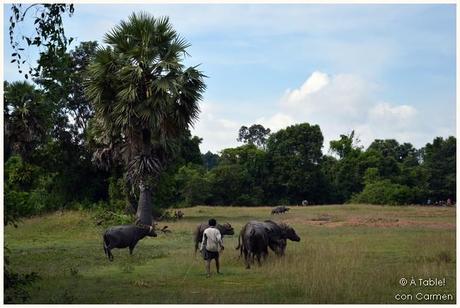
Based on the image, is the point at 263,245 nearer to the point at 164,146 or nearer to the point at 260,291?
the point at 260,291

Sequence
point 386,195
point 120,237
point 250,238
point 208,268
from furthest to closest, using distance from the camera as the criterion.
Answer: point 386,195, point 120,237, point 250,238, point 208,268

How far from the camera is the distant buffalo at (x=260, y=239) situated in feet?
47.3

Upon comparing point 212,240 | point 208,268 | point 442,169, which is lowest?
point 208,268

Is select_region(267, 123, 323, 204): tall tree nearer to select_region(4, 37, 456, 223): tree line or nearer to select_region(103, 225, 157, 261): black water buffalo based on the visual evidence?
select_region(4, 37, 456, 223): tree line

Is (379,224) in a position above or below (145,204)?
below

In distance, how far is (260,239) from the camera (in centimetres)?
1445

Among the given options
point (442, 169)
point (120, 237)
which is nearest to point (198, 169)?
point (442, 169)

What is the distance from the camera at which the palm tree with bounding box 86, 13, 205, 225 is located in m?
24.8

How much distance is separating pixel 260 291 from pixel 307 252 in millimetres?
5638

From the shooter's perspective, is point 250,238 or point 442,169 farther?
point 442,169

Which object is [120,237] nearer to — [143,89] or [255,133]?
[143,89]

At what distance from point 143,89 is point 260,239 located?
12.6 metres

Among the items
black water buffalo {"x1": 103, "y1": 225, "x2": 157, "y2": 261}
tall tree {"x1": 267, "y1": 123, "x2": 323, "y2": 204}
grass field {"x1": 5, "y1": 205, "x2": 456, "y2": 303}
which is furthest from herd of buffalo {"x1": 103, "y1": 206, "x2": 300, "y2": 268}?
tall tree {"x1": 267, "y1": 123, "x2": 323, "y2": 204}

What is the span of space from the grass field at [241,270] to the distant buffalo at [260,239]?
336mm
